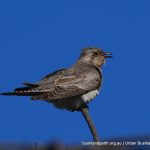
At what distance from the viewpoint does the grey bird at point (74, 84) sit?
8.30m

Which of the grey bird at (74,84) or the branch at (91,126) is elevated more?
the grey bird at (74,84)

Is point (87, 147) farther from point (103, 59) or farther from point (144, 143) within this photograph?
point (103, 59)

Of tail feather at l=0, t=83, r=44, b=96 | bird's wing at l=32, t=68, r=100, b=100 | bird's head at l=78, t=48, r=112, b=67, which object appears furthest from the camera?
bird's head at l=78, t=48, r=112, b=67

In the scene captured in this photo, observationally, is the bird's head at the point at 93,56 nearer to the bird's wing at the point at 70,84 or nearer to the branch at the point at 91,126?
the bird's wing at the point at 70,84

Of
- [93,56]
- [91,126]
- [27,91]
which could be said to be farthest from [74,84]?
[91,126]

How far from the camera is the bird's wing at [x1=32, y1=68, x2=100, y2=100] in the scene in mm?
8797

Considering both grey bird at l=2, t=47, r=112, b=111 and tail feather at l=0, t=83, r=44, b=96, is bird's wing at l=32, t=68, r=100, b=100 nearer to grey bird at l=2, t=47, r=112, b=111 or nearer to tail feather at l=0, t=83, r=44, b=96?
grey bird at l=2, t=47, r=112, b=111

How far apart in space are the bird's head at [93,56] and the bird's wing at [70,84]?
491mm

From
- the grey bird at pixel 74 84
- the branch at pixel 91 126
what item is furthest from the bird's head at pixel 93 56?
the branch at pixel 91 126

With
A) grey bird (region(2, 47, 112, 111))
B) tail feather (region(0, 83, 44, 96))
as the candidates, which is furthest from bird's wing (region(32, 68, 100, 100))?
tail feather (region(0, 83, 44, 96))

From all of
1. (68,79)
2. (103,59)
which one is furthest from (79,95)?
(103,59)

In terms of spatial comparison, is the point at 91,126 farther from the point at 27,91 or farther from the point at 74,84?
the point at 74,84

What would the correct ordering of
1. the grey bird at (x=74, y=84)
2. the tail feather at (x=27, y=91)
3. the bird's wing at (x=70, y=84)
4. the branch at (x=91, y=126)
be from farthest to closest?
1. the bird's wing at (x=70, y=84)
2. the grey bird at (x=74, y=84)
3. the tail feather at (x=27, y=91)
4. the branch at (x=91, y=126)

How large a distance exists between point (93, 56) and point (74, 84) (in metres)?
1.60
